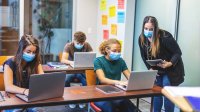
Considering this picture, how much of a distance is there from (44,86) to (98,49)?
2.16 meters

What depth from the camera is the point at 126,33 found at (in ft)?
16.0

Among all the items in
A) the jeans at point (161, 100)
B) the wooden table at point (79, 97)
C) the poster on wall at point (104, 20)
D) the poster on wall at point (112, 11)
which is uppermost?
the poster on wall at point (112, 11)

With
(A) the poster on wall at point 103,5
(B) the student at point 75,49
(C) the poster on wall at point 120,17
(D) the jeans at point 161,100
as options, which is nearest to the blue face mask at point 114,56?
(D) the jeans at point 161,100

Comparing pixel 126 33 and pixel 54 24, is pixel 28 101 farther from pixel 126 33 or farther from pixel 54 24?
pixel 54 24

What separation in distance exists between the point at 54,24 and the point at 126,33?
1.67m

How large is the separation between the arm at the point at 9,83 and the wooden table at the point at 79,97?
0.07m

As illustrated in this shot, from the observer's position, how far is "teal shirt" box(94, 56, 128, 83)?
9.77 feet

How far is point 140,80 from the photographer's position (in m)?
2.57

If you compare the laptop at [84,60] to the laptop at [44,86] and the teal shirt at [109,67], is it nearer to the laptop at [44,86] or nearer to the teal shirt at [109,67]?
the teal shirt at [109,67]

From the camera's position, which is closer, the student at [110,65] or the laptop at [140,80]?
the laptop at [140,80]

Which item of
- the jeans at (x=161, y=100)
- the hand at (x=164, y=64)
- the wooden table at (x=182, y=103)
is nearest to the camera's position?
the wooden table at (x=182, y=103)

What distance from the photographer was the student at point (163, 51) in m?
3.24

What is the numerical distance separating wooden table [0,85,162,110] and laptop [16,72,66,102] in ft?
0.13

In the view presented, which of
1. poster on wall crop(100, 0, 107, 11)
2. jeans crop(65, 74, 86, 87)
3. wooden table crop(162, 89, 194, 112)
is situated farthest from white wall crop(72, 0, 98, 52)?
wooden table crop(162, 89, 194, 112)
